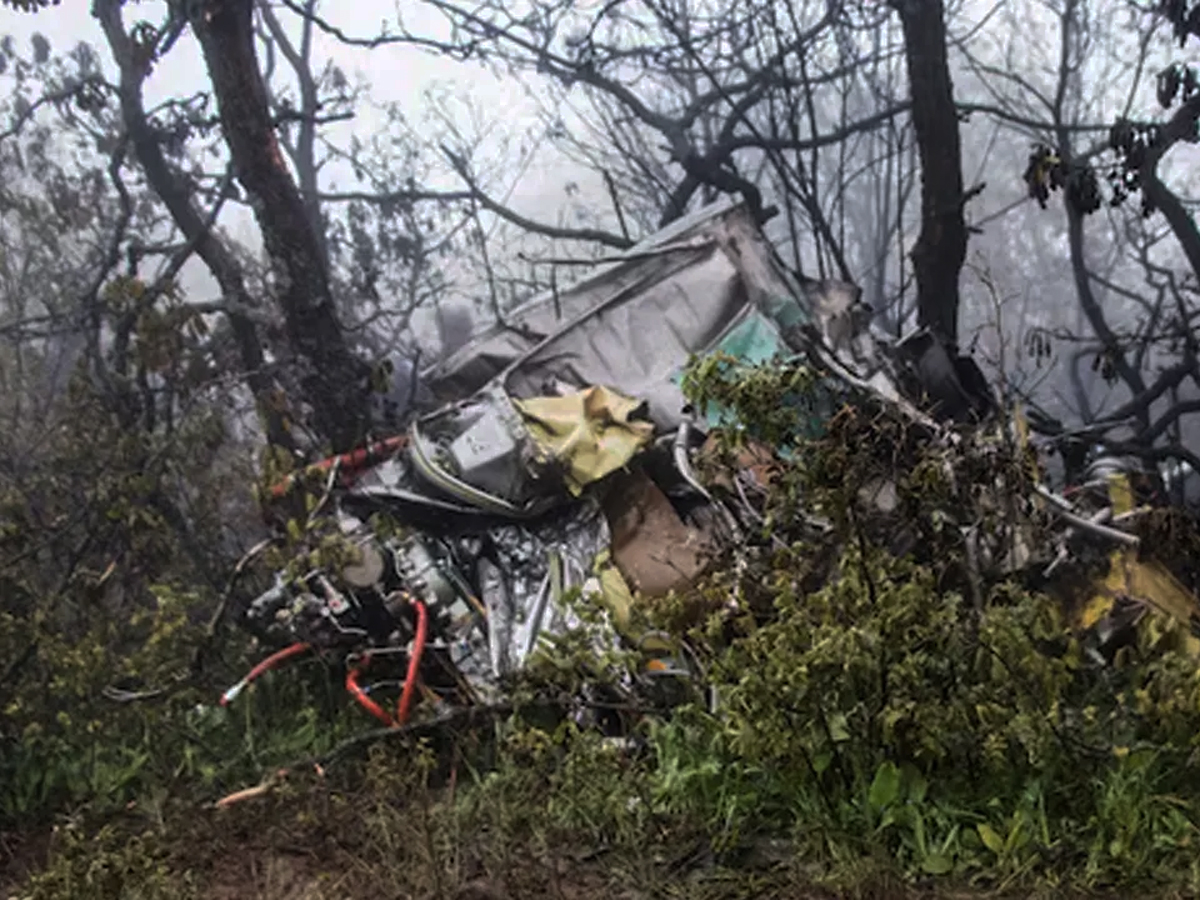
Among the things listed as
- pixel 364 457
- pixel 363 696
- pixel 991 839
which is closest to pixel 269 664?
pixel 363 696

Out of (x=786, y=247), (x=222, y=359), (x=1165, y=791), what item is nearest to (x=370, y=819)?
(x=1165, y=791)

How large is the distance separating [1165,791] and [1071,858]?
1.34ft

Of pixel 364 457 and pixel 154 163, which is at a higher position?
pixel 154 163

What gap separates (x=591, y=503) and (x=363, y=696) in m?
1.24

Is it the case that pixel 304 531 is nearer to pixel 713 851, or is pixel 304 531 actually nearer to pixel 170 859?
pixel 170 859

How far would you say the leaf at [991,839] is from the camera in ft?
9.05

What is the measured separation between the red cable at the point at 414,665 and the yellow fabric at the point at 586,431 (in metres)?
0.82

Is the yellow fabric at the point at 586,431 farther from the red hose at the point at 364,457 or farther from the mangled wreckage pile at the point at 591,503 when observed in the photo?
the red hose at the point at 364,457

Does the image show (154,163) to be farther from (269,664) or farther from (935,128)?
(935,128)

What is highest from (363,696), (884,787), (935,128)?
(935,128)

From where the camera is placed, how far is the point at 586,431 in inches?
178

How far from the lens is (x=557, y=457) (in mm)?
4438

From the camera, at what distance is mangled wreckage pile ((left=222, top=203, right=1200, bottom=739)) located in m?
3.83

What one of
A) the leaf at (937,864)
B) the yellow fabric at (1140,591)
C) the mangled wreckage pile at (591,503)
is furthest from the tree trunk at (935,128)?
the leaf at (937,864)
